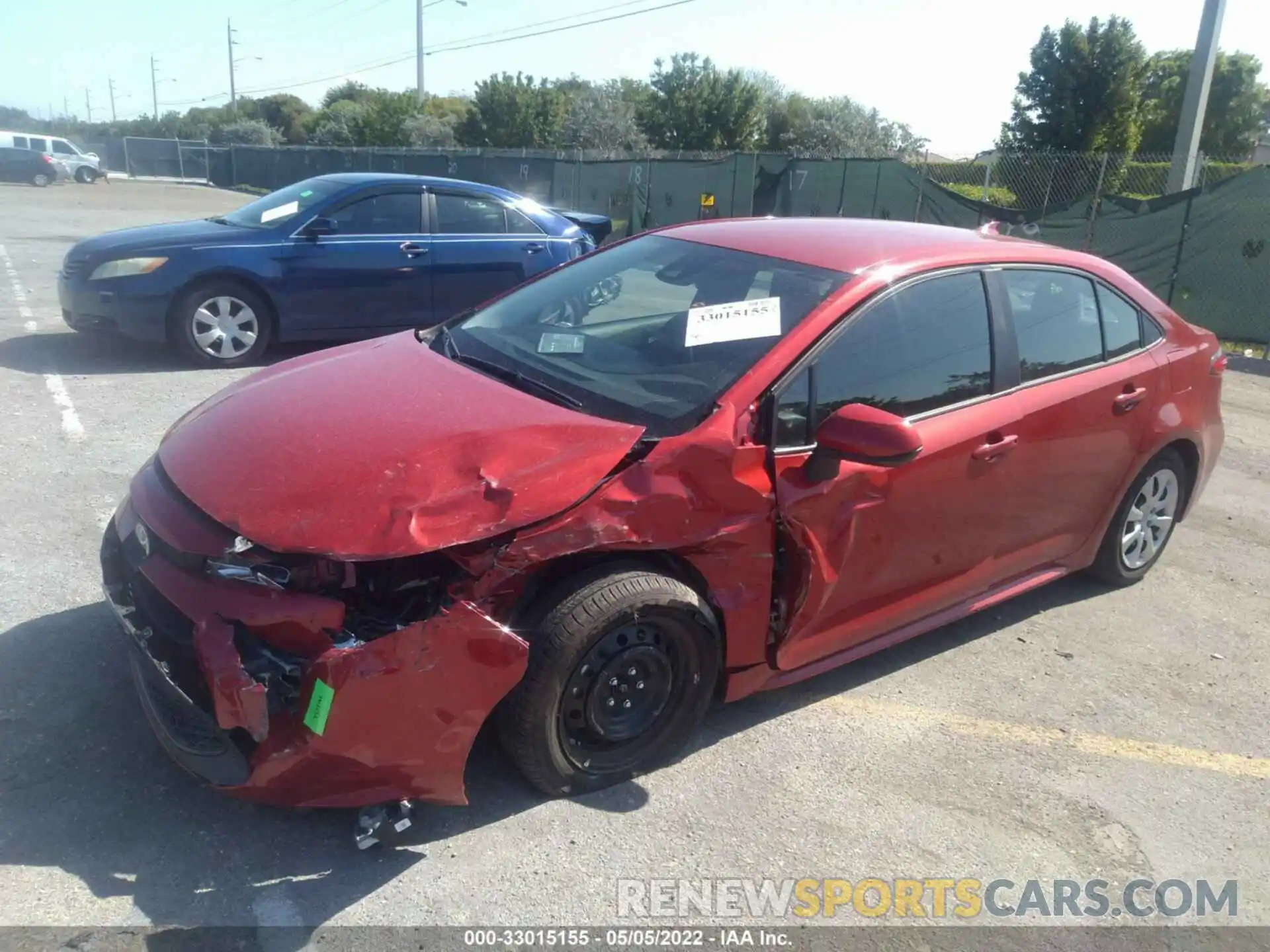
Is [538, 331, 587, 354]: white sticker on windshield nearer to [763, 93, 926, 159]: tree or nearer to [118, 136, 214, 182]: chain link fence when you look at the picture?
[763, 93, 926, 159]: tree

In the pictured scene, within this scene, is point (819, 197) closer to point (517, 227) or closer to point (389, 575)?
point (517, 227)

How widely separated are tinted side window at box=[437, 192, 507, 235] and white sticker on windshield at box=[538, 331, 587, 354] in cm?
529

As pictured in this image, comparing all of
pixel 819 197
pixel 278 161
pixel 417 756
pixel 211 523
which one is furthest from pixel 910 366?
pixel 278 161

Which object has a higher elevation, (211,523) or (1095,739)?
(211,523)

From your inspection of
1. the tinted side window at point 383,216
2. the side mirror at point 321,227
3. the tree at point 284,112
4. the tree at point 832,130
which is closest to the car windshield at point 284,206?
the side mirror at point 321,227

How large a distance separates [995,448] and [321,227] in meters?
6.16

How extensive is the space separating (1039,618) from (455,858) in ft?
9.72

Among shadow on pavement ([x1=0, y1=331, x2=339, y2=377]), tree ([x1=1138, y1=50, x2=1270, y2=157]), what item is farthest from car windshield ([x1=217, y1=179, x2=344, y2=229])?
tree ([x1=1138, y1=50, x2=1270, y2=157])

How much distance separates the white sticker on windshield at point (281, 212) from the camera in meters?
8.19

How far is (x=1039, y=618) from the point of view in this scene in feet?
15.0

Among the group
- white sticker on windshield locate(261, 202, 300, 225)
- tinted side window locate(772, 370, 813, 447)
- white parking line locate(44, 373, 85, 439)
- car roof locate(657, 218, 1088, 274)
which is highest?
car roof locate(657, 218, 1088, 274)

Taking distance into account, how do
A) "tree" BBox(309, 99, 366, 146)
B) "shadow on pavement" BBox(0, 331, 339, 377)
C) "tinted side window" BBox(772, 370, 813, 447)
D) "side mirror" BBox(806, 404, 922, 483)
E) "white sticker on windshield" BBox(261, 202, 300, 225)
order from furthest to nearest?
"tree" BBox(309, 99, 366, 146), "white sticker on windshield" BBox(261, 202, 300, 225), "shadow on pavement" BBox(0, 331, 339, 377), "tinted side window" BBox(772, 370, 813, 447), "side mirror" BBox(806, 404, 922, 483)

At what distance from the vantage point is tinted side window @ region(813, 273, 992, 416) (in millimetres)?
3369

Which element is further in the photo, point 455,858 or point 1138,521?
point 1138,521
